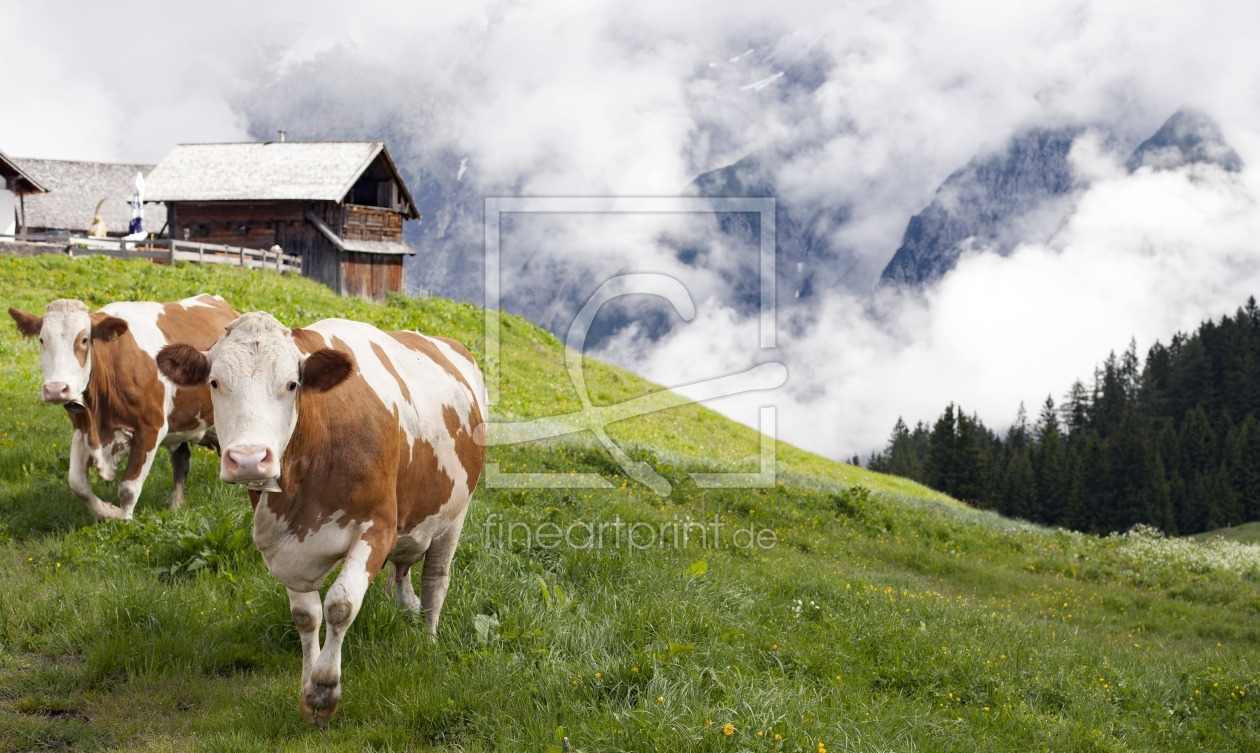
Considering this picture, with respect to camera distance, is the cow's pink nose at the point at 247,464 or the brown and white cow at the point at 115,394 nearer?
the cow's pink nose at the point at 247,464

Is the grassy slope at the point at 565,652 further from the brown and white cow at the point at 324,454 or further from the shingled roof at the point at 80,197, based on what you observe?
the shingled roof at the point at 80,197

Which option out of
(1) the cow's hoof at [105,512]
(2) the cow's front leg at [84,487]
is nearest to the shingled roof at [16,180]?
(2) the cow's front leg at [84,487]

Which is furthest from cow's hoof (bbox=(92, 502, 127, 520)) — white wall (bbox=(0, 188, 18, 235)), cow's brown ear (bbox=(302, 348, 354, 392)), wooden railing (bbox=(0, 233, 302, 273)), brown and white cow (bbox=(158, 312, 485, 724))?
white wall (bbox=(0, 188, 18, 235))

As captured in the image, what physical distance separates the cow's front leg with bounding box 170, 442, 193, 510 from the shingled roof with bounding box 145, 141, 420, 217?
32.9 meters

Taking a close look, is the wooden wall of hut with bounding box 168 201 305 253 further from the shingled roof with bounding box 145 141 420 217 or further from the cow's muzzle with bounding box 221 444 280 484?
the cow's muzzle with bounding box 221 444 280 484

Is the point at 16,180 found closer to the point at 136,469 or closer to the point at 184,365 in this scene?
the point at 136,469

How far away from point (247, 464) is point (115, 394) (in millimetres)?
6025

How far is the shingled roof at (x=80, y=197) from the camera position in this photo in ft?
187

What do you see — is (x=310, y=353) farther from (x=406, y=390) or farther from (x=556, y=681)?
(x=556, y=681)

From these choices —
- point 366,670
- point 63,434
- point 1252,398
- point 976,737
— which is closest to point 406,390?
point 366,670

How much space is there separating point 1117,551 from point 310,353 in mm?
20639

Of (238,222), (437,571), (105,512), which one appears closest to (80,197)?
(238,222)

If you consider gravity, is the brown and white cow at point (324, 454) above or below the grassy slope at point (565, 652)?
above

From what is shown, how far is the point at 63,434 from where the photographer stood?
39.9ft
